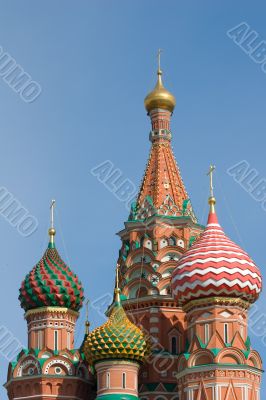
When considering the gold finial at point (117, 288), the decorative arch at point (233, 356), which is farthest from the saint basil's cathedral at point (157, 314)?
the gold finial at point (117, 288)

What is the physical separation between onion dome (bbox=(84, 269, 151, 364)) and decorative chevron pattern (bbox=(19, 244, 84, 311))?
98.7 inches

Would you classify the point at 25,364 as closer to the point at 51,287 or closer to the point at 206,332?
the point at 51,287

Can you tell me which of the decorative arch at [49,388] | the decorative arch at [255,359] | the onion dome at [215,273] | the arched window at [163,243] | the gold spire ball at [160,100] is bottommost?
the decorative arch at [49,388]

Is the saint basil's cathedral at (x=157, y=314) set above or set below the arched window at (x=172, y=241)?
below

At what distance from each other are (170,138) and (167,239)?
4.71 metres

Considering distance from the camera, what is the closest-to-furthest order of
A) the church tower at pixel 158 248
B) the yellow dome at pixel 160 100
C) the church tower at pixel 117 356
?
the church tower at pixel 117 356 → the church tower at pixel 158 248 → the yellow dome at pixel 160 100

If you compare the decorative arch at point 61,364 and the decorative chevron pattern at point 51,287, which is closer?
the decorative arch at point 61,364

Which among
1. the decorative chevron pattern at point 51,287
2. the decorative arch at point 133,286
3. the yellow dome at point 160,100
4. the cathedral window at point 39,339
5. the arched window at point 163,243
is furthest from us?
the yellow dome at point 160,100

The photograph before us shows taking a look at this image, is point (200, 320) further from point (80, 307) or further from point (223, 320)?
point (80, 307)

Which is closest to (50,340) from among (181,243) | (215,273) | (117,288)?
(117,288)

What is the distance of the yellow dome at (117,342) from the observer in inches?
1810

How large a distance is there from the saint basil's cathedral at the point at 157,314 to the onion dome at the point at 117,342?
0.03 meters

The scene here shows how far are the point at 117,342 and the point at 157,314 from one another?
3.47 meters

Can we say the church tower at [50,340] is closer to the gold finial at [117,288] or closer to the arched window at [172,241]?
the gold finial at [117,288]
